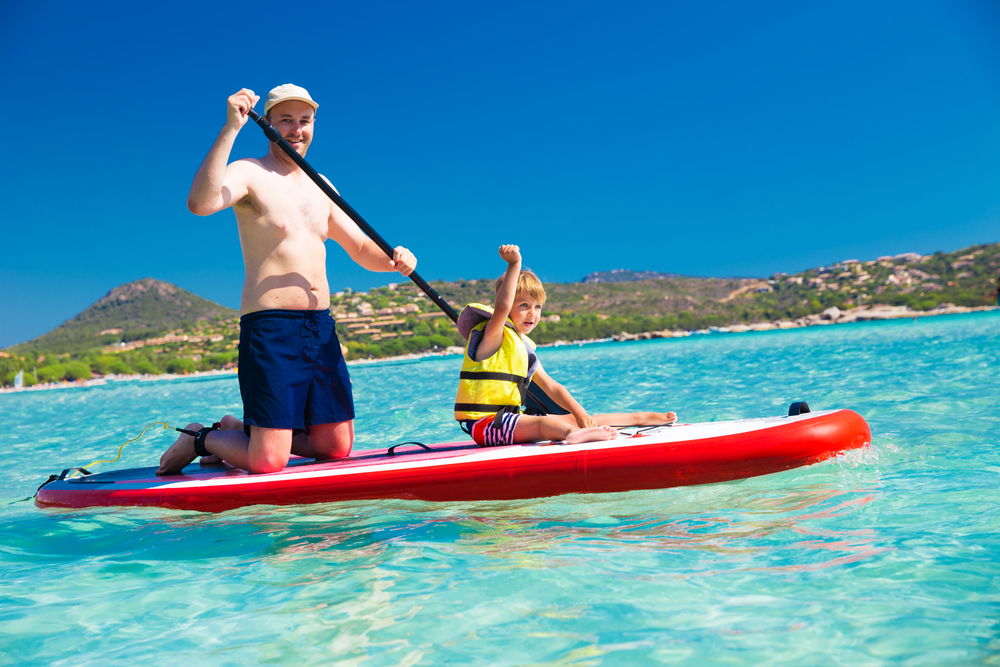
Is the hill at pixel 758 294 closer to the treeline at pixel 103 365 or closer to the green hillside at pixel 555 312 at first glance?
the green hillside at pixel 555 312

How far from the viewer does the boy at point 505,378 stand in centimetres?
362

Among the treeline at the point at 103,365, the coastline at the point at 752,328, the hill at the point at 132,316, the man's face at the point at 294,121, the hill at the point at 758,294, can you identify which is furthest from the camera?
the hill at the point at 132,316

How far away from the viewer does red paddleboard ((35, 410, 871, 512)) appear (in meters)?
3.40

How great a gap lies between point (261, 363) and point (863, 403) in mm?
6951

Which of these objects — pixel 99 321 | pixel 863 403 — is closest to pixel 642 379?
pixel 863 403

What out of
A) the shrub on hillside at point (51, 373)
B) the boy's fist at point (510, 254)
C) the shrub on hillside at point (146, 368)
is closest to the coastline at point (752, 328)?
the shrub on hillside at point (146, 368)

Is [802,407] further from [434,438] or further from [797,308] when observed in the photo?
[797,308]

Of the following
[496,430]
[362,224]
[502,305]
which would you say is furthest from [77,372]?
[502,305]

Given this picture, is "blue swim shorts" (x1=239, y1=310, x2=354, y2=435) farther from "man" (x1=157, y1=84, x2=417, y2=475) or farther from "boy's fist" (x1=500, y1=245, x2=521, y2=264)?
"boy's fist" (x1=500, y1=245, x2=521, y2=264)

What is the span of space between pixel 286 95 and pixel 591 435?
2.51 meters

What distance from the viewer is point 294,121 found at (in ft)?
11.7

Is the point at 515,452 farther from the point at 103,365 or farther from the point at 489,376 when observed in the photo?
the point at 103,365

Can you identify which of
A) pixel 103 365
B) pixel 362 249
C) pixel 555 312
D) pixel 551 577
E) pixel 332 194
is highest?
pixel 555 312

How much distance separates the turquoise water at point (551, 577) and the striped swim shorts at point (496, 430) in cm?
44
